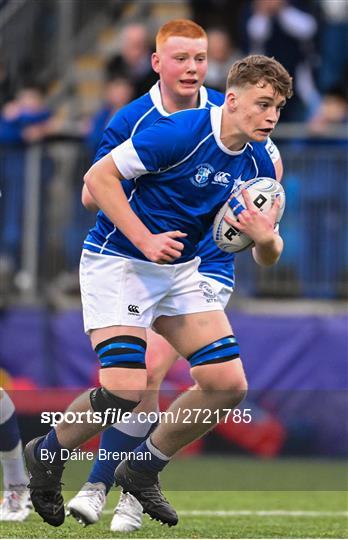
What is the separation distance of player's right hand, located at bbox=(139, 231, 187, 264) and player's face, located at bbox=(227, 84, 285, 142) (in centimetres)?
59

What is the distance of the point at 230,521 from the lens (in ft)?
25.1

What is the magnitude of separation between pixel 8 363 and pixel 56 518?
6.15 metres

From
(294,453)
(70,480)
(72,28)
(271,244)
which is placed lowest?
(294,453)

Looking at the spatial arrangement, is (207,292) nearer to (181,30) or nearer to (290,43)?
(181,30)

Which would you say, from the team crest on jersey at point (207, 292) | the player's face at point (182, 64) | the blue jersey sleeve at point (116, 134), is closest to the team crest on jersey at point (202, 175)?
the team crest on jersey at point (207, 292)

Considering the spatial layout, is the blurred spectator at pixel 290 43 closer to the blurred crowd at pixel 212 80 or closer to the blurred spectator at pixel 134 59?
the blurred crowd at pixel 212 80

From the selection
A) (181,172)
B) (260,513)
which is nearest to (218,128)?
(181,172)

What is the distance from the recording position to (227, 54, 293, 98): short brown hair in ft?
21.4

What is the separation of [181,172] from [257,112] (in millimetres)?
468

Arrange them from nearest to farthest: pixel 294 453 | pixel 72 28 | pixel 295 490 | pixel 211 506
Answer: pixel 211 506 → pixel 295 490 → pixel 294 453 → pixel 72 28

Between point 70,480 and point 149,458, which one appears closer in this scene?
point 149,458

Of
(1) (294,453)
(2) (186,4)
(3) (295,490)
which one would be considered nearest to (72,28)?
(2) (186,4)

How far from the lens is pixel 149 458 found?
685cm

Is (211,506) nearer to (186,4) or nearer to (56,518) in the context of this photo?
(56,518)
